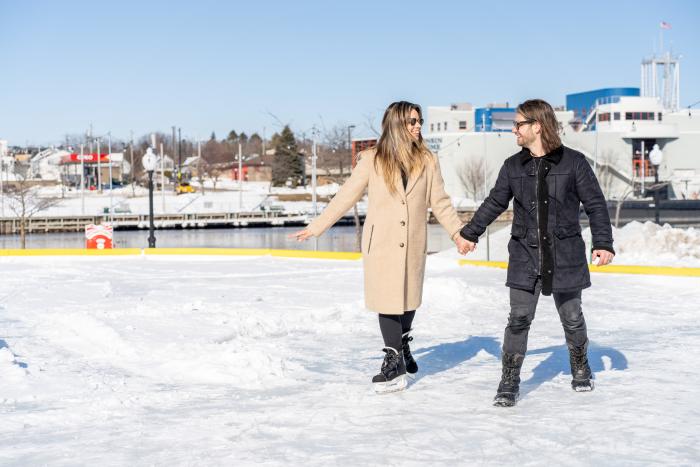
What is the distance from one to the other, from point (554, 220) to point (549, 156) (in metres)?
0.33

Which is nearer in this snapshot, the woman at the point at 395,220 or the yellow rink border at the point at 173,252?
the woman at the point at 395,220

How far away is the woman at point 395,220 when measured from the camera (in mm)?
4859

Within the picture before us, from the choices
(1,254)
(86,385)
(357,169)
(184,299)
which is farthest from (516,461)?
(1,254)

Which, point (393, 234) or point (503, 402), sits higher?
point (393, 234)

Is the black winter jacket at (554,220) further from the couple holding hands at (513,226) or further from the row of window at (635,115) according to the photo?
the row of window at (635,115)

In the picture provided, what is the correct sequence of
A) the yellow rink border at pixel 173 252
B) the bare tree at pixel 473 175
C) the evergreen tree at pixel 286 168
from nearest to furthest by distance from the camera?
the yellow rink border at pixel 173 252, the bare tree at pixel 473 175, the evergreen tree at pixel 286 168

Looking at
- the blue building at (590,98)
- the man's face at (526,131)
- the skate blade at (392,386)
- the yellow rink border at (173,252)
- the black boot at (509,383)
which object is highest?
the blue building at (590,98)

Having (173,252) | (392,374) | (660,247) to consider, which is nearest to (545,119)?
(392,374)

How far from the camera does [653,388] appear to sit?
493 cm

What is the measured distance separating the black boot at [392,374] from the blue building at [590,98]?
68.9m

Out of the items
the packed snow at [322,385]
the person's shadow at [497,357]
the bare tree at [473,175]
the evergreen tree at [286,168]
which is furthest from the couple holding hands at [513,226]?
the evergreen tree at [286,168]

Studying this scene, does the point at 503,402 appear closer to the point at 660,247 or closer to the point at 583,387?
the point at 583,387

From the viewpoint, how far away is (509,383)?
4.56 m

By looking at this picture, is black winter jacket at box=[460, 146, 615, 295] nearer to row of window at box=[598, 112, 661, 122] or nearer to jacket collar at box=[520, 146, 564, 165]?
jacket collar at box=[520, 146, 564, 165]
